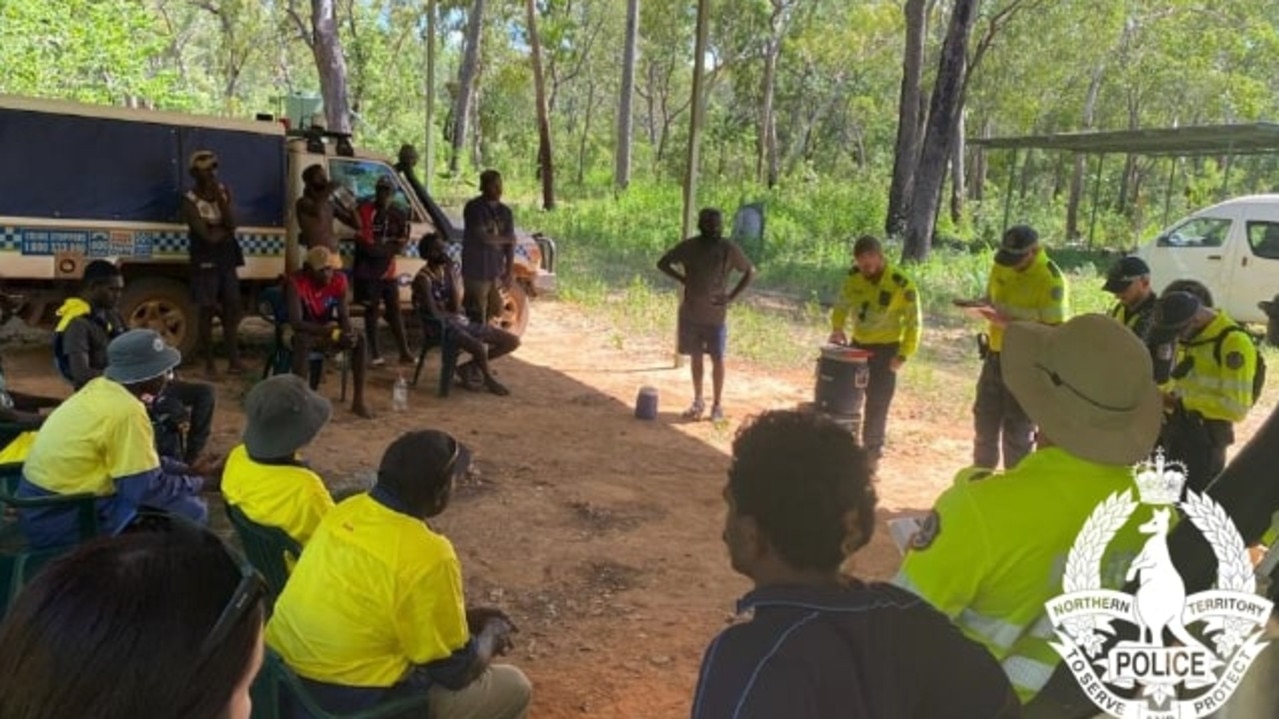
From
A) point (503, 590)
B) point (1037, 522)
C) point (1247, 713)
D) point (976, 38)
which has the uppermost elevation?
point (976, 38)

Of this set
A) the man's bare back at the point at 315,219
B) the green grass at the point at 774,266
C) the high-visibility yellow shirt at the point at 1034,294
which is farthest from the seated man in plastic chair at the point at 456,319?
the high-visibility yellow shirt at the point at 1034,294

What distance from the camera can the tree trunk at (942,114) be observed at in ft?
47.4

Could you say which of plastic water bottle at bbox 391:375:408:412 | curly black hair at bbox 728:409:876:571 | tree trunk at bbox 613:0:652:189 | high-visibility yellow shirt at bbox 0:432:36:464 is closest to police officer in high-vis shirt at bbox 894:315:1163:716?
curly black hair at bbox 728:409:876:571

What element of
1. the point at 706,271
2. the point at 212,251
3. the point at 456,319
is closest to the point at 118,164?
the point at 212,251

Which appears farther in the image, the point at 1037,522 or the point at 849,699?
the point at 1037,522

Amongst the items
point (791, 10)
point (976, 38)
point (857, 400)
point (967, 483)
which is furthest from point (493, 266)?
point (791, 10)

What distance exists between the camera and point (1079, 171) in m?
24.9

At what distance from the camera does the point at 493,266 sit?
8.51 metres

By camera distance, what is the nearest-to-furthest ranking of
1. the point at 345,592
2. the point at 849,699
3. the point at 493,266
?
the point at 849,699
the point at 345,592
the point at 493,266

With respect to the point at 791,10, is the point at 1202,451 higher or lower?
lower

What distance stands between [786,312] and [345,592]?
1083 centimetres

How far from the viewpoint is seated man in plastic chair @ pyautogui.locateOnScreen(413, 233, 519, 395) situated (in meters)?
8.00

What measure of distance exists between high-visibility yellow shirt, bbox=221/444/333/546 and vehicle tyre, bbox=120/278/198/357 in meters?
5.34

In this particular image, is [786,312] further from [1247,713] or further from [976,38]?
[976,38]
